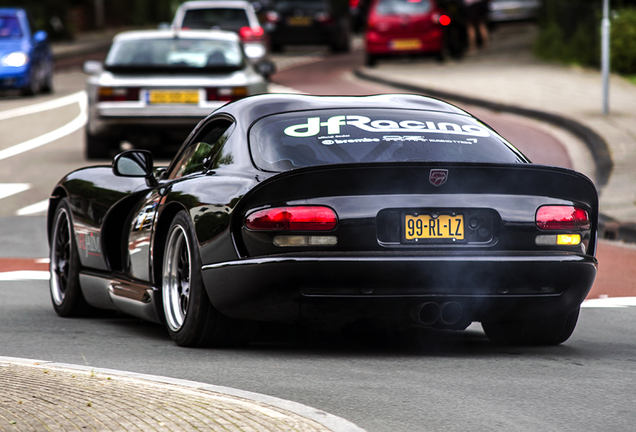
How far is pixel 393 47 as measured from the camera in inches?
1195

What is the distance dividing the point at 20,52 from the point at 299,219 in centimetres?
2095

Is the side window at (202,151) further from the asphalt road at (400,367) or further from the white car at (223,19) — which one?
the white car at (223,19)

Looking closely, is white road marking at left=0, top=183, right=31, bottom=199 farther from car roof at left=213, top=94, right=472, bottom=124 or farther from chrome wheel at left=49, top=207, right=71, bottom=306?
car roof at left=213, top=94, right=472, bottom=124

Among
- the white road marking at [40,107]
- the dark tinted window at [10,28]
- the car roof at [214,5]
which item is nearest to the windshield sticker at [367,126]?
the white road marking at [40,107]

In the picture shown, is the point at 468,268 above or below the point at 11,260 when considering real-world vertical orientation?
above

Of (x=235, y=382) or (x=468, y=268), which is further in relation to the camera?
(x=468, y=268)

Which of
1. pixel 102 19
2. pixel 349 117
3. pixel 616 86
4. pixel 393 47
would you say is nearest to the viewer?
pixel 349 117

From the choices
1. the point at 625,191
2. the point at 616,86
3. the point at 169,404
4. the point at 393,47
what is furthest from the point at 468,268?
the point at 393,47

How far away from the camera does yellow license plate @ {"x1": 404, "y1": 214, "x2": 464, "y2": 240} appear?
5.87m

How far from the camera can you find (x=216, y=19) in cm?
2844

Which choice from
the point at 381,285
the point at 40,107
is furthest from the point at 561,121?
the point at 381,285

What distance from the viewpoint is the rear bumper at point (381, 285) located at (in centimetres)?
580

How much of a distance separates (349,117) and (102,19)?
55.4 m

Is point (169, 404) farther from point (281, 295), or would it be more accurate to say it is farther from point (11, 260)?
point (11, 260)
